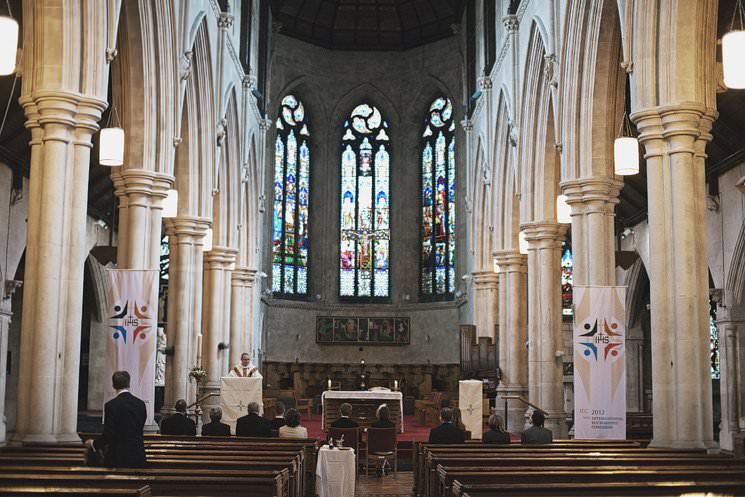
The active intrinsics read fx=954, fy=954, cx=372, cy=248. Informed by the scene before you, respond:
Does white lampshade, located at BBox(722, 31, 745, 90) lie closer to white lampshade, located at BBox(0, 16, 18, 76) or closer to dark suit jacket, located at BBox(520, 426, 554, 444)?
dark suit jacket, located at BBox(520, 426, 554, 444)

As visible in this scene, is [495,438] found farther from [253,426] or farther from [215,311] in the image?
[215,311]

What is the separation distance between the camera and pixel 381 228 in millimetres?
37062

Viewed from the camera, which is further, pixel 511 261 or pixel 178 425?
pixel 511 261

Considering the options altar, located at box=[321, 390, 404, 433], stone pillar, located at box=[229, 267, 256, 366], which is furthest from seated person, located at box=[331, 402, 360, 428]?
stone pillar, located at box=[229, 267, 256, 366]

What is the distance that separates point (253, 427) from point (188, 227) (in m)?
8.10

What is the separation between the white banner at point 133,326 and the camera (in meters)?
13.3

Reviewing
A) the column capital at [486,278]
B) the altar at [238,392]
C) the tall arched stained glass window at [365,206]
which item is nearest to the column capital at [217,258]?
the altar at [238,392]

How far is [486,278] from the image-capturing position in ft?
92.6

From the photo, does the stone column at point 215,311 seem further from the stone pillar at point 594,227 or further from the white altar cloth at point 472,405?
the stone pillar at point 594,227

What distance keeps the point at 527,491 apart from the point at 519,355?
17.4 m

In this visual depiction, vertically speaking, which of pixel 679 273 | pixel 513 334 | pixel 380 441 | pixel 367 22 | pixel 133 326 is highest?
pixel 367 22

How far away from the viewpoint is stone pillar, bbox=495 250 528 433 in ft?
75.5

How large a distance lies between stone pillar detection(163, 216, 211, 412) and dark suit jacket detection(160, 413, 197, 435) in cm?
625

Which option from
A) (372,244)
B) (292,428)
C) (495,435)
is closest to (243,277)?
(372,244)
